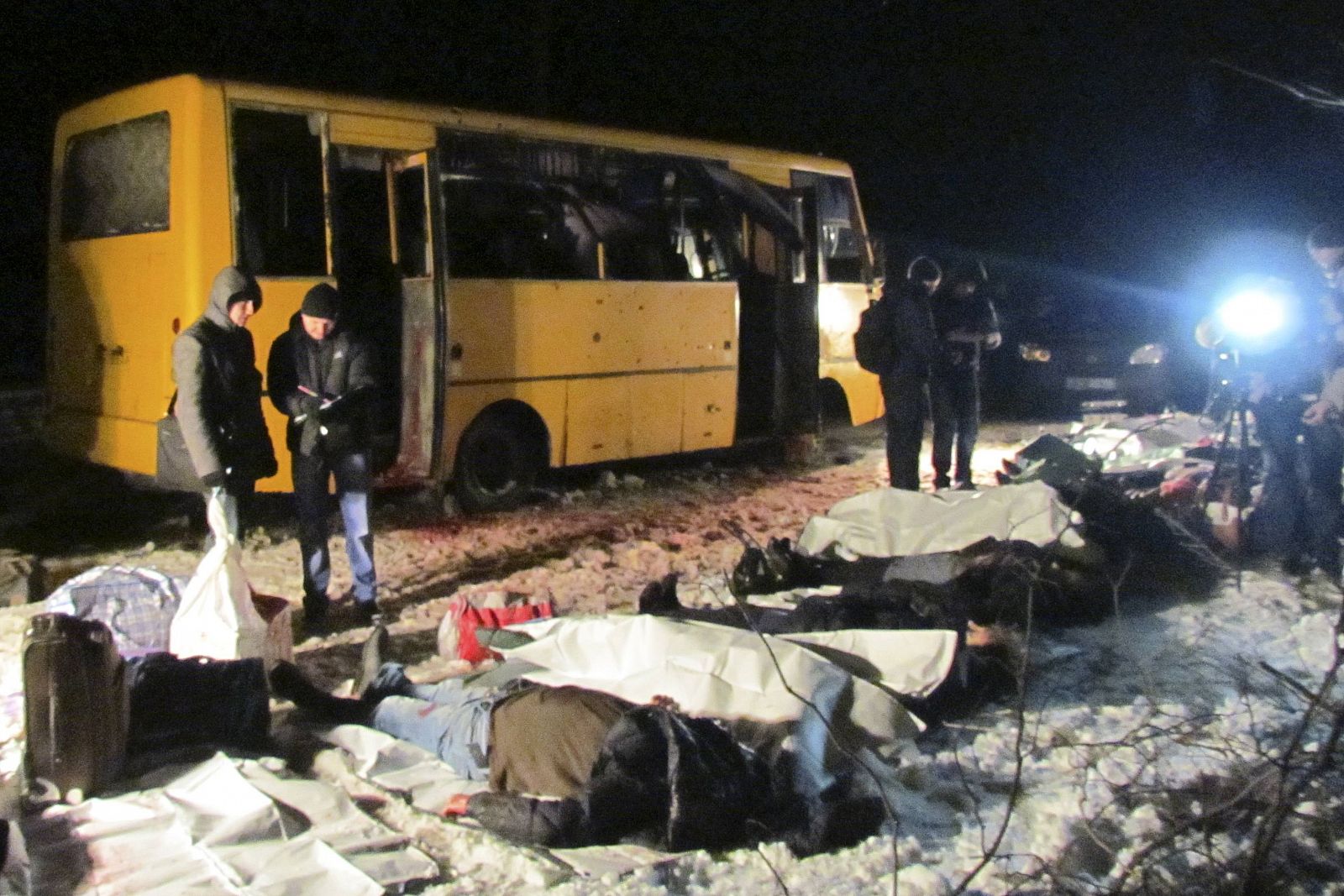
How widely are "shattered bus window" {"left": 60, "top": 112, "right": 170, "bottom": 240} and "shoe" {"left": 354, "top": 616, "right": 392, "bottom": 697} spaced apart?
4.01 m

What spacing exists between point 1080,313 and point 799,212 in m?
4.37

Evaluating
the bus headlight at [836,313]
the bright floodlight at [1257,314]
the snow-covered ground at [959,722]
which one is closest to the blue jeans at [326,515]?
the snow-covered ground at [959,722]

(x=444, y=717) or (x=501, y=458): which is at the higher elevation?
A: (x=501, y=458)

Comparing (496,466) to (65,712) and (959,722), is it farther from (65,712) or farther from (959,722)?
(65,712)

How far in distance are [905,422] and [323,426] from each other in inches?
173

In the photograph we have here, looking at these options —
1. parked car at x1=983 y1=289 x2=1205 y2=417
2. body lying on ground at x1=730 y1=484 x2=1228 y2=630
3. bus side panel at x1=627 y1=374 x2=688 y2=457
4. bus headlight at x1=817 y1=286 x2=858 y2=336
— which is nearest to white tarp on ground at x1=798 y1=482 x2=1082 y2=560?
body lying on ground at x1=730 y1=484 x2=1228 y2=630

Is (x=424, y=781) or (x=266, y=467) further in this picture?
(x=266, y=467)

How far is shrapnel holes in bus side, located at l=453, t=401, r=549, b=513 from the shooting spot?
9.55 meters

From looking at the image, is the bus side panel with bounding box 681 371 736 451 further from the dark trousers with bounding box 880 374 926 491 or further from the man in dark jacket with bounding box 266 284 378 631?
the man in dark jacket with bounding box 266 284 378 631

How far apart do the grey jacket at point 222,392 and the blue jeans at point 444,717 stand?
1.64 metres

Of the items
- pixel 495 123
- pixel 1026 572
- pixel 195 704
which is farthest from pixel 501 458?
pixel 195 704

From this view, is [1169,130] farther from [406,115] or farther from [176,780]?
[176,780]

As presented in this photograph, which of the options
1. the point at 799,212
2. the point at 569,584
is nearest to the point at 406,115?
the point at 569,584

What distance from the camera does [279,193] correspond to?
8.27 meters
